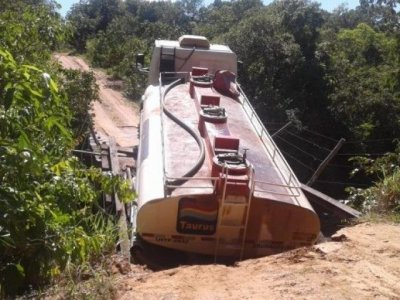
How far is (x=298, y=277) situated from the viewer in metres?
4.55

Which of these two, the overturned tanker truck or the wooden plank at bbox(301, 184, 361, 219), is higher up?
the overturned tanker truck

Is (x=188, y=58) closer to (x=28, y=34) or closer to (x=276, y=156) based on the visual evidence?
(x=276, y=156)

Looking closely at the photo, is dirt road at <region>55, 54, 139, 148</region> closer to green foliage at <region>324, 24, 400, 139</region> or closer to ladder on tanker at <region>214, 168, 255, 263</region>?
green foliage at <region>324, 24, 400, 139</region>

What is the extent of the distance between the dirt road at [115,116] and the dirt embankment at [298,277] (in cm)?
1084

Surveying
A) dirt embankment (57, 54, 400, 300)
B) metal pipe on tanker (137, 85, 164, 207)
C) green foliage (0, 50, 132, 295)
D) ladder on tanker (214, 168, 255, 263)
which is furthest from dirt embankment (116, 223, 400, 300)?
metal pipe on tanker (137, 85, 164, 207)

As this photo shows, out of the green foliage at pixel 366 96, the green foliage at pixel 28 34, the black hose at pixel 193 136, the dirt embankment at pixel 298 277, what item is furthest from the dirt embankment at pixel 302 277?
the green foliage at pixel 366 96

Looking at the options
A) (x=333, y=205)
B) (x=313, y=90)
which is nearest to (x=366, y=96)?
(x=313, y=90)

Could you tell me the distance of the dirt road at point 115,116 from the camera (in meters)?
18.1

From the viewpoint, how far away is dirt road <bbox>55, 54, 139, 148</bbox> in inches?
712

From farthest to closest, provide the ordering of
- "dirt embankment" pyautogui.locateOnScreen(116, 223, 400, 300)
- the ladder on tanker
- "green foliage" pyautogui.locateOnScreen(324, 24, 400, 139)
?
"green foliage" pyautogui.locateOnScreen(324, 24, 400, 139), the ladder on tanker, "dirt embankment" pyautogui.locateOnScreen(116, 223, 400, 300)

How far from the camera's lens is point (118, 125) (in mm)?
20078

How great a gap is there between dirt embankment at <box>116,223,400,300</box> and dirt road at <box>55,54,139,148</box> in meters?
10.8

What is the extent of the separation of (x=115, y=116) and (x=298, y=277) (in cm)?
1736

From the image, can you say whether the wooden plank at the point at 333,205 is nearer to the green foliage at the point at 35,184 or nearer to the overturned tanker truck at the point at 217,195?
the overturned tanker truck at the point at 217,195
